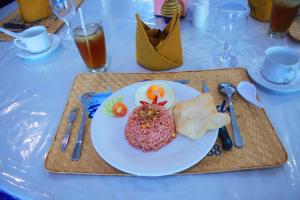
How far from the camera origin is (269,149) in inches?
20.2

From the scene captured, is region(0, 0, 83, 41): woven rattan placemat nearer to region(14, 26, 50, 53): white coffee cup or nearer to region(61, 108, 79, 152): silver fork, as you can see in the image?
region(14, 26, 50, 53): white coffee cup

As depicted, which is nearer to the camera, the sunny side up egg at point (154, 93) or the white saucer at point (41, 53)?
the sunny side up egg at point (154, 93)

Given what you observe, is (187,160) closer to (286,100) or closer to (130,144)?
(130,144)

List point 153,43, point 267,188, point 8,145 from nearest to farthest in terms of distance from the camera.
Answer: point 267,188 → point 8,145 → point 153,43

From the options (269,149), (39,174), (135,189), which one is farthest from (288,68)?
(39,174)

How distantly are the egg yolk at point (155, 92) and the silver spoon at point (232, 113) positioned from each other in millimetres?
160

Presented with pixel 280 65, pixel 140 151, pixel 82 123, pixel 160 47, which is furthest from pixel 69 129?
pixel 280 65

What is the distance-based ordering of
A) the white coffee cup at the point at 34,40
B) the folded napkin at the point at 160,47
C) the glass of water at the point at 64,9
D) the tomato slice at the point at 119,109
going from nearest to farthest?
1. the tomato slice at the point at 119,109
2. the folded napkin at the point at 160,47
3. the white coffee cup at the point at 34,40
4. the glass of water at the point at 64,9

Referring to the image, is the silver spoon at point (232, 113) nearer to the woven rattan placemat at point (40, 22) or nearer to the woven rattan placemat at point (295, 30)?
the woven rattan placemat at point (295, 30)

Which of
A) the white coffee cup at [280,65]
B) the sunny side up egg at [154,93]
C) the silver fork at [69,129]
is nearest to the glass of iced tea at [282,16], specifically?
the white coffee cup at [280,65]

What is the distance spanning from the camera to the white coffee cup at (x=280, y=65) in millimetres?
622

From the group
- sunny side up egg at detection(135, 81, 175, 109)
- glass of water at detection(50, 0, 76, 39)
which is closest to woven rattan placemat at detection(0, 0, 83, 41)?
glass of water at detection(50, 0, 76, 39)

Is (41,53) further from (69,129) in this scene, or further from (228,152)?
(228,152)

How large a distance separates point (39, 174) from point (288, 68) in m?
0.63
